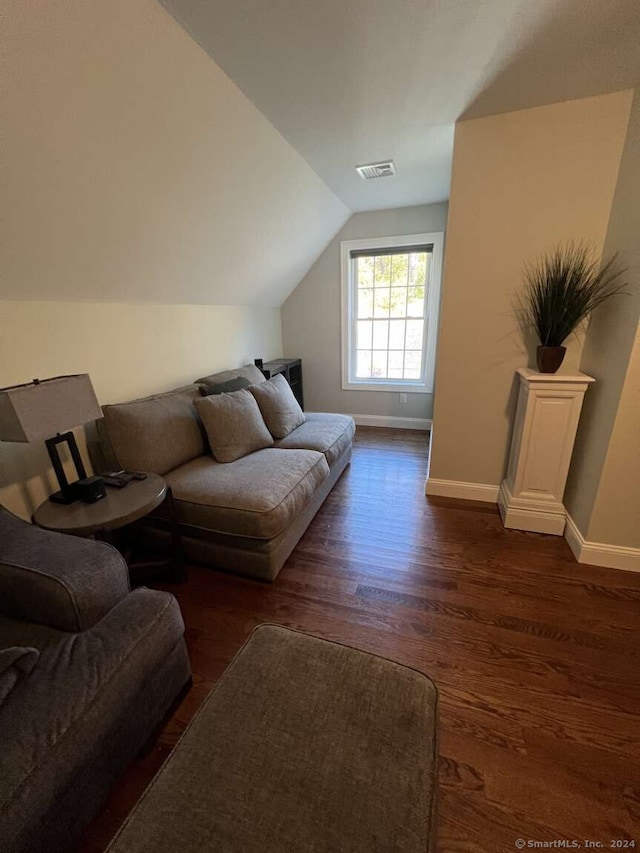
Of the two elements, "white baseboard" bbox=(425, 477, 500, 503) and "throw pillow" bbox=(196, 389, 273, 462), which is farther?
"white baseboard" bbox=(425, 477, 500, 503)

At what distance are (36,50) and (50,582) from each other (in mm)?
1614

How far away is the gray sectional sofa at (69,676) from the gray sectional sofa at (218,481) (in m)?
0.55

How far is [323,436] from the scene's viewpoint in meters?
2.51

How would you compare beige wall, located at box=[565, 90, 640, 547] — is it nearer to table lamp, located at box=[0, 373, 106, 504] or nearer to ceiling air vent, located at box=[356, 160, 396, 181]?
ceiling air vent, located at box=[356, 160, 396, 181]

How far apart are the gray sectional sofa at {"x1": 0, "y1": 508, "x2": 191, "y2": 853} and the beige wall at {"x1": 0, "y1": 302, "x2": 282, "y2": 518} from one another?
20.0 inches

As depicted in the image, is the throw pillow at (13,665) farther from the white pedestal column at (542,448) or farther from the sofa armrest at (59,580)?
the white pedestal column at (542,448)

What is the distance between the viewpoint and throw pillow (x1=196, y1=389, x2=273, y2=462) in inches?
84.6

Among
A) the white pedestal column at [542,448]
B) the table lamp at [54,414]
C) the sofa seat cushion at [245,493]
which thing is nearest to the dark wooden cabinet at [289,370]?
the sofa seat cushion at [245,493]

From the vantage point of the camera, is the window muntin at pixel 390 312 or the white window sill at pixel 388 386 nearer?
the window muntin at pixel 390 312

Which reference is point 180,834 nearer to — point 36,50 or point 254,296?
point 36,50

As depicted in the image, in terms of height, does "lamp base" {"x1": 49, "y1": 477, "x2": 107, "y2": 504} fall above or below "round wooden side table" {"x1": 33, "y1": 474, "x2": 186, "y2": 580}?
above

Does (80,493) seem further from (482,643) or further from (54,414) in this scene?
→ (482,643)

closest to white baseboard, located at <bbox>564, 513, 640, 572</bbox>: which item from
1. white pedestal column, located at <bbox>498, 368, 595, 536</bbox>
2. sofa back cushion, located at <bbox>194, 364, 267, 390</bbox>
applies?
white pedestal column, located at <bbox>498, 368, 595, 536</bbox>

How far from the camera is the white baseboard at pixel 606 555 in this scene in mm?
1840
